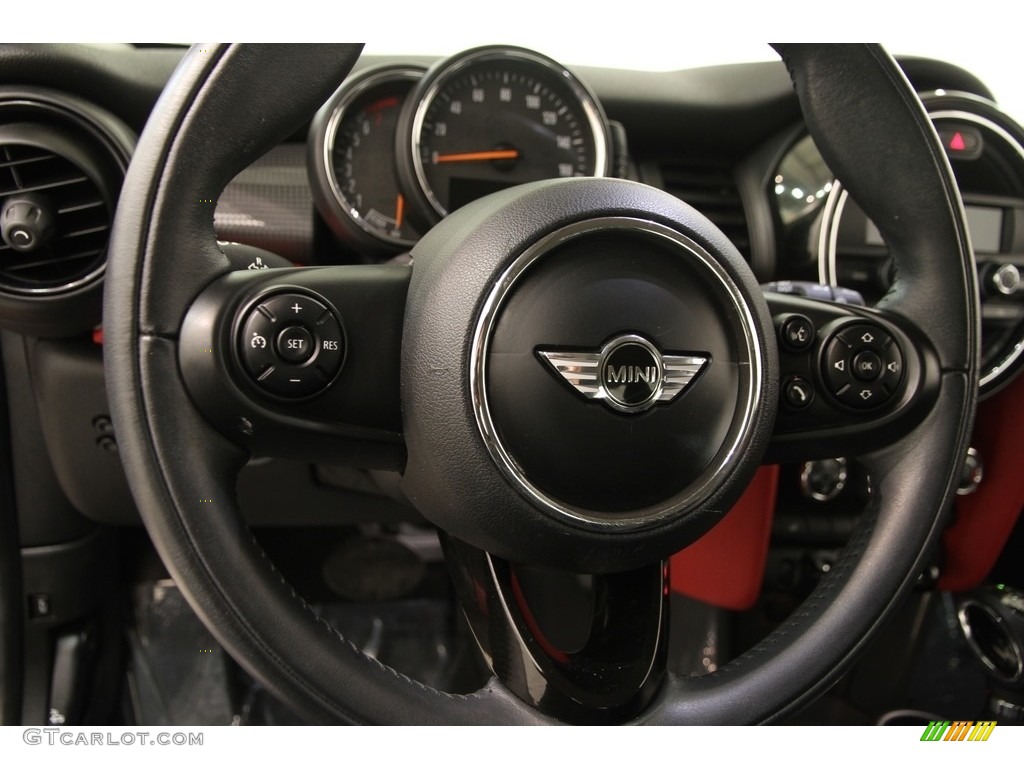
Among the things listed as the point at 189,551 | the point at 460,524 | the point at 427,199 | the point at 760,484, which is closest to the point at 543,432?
the point at 460,524

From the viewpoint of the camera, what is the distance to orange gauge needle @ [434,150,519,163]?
116 centimetres

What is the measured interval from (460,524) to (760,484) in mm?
755

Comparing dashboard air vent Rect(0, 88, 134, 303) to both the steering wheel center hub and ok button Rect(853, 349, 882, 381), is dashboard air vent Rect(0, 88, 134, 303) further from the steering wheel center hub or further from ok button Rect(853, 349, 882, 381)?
ok button Rect(853, 349, 882, 381)

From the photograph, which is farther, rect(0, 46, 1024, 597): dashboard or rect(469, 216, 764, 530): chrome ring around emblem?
rect(0, 46, 1024, 597): dashboard

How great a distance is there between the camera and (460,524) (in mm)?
631

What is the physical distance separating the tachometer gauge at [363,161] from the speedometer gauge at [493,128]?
0.19 feet

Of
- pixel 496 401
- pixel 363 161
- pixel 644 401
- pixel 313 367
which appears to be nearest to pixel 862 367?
pixel 644 401

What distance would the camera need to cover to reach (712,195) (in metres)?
1.36

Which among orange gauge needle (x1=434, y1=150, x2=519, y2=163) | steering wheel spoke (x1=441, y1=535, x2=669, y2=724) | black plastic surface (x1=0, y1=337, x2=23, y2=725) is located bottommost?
black plastic surface (x1=0, y1=337, x2=23, y2=725)

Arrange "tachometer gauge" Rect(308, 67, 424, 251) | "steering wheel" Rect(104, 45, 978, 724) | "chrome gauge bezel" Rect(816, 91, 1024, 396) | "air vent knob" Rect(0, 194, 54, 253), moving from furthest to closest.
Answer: "chrome gauge bezel" Rect(816, 91, 1024, 396) < "tachometer gauge" Rect(308, 67, 424, 251) < "air vent knob" Rect(0, 194, 54, 253) < "steering wheel" Rect(104, 45, 978, 724)

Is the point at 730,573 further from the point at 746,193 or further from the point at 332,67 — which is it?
the point at 332,67
